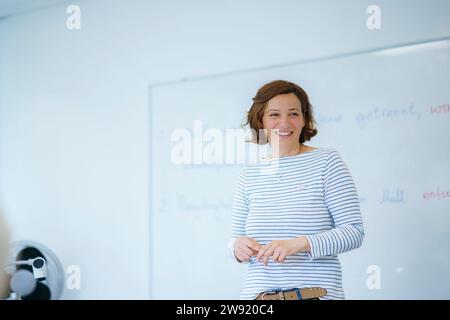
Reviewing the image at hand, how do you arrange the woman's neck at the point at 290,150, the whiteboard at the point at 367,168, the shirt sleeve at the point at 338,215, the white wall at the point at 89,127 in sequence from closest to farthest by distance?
the shirt sleeve at the point at 338,215 → the woman's neck at the point at 290,150 → the whiteboard at the point at 367,168 → the white wall at the point at 89,127

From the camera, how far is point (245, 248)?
1.07 metres

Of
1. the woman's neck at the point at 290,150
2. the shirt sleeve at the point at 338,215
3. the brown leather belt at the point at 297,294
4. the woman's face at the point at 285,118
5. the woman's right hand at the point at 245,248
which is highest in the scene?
the woman's face at the point at 285,118

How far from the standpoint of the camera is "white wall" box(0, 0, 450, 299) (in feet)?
5.49

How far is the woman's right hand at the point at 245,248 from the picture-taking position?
3.48 feet

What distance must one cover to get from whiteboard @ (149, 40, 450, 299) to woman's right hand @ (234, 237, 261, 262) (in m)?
0.36

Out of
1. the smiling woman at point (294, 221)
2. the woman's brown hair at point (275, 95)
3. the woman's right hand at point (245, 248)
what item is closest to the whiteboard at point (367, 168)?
the woman's brown hair at point (275, 95)

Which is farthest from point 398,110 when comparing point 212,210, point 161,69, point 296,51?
point 161,69

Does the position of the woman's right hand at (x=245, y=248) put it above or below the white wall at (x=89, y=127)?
below

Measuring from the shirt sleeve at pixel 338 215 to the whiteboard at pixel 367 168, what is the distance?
10.4 inches

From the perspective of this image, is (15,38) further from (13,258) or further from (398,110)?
(398,110)

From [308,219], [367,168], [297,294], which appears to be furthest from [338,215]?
[367,168]

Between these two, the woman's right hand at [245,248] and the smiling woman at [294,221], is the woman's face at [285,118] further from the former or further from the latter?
the woman's right hand at [245,248]

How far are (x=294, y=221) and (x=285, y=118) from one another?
238mm
